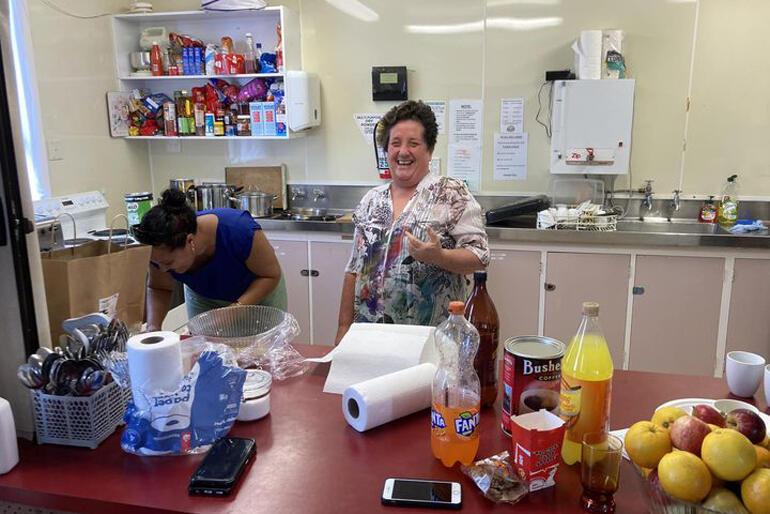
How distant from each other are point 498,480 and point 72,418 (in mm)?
884

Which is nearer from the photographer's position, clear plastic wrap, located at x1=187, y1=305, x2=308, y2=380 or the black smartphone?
the black smartphone

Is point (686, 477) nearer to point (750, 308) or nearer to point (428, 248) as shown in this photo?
point (428, 248)

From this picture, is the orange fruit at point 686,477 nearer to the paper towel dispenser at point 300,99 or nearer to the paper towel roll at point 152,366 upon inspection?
the paper towel roll at point 152,366

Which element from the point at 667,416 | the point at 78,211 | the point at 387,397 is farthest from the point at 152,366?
the point at 78,211

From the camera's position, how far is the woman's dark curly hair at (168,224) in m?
1.83

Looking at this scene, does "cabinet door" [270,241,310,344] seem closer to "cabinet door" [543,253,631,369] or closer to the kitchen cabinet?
the kitchen cabinet

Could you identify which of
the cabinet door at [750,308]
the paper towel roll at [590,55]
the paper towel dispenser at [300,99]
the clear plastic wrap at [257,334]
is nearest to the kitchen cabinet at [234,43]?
the paper towel dispenser at [300,99]

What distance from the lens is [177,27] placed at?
408 centimetres

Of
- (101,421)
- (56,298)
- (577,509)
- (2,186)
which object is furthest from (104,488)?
(577,509)

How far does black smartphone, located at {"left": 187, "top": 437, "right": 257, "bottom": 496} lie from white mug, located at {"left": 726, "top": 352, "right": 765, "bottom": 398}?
1150mm

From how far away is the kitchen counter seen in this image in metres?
1.06

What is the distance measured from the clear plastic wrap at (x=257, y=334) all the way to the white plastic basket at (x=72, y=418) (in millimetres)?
406

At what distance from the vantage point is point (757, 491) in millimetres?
863

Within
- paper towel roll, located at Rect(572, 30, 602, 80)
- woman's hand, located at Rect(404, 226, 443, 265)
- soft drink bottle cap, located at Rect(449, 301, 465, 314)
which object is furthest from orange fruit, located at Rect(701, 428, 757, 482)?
paper towel roll, located at Rect(572, 30, 602, 80)
